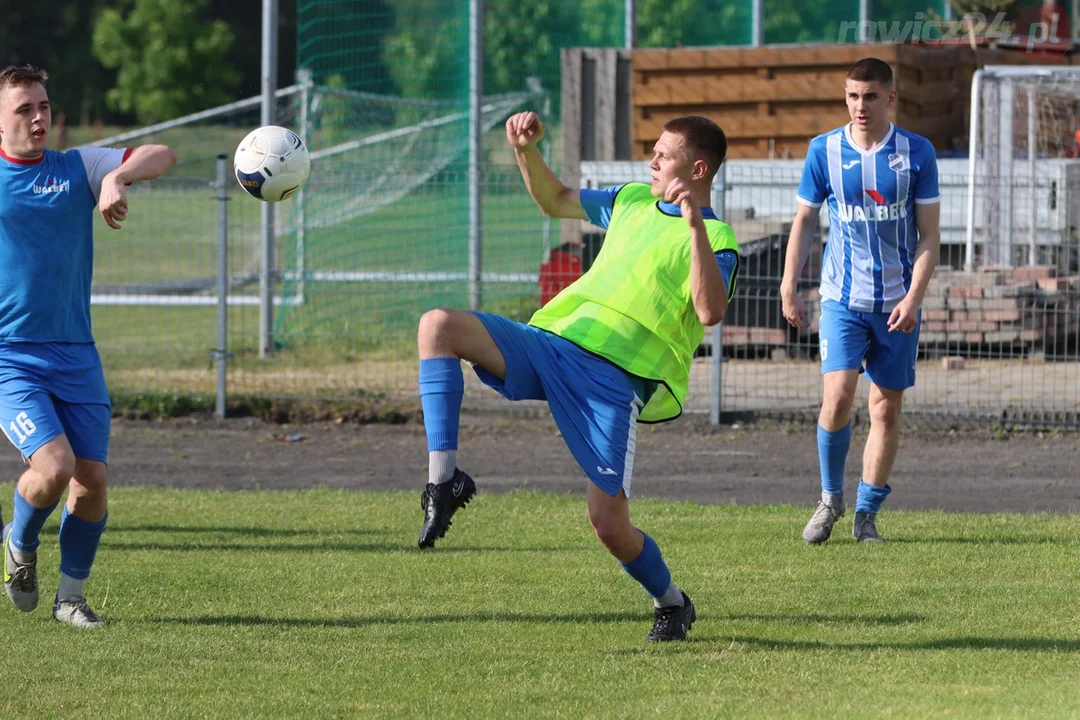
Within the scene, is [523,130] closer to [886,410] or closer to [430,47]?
[886,410]

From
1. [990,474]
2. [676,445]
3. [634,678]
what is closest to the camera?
[634,678]

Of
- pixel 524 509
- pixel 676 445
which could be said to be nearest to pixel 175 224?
pixel 676 445

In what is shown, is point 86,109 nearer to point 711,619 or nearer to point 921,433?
point 921,433

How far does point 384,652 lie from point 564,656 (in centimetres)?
66

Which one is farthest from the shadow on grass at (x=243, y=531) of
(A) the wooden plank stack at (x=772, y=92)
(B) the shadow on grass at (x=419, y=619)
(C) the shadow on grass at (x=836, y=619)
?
(A) the wooden plank stack at (x=772, y=92)

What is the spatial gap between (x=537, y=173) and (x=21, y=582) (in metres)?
2.63

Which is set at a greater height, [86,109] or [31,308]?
[86,109]

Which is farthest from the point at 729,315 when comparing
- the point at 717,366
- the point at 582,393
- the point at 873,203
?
the point at 582,393

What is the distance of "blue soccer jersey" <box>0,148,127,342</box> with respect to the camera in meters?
5.83

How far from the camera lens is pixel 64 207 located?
19.3 feet

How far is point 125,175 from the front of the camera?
569 cm

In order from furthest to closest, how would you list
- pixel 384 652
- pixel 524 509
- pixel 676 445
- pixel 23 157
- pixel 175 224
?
pixel 175 224, pixel 676 445, pixel 524 509, pixel 23 157, pixel 384 652

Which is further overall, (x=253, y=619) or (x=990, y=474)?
(x=990, y=474)

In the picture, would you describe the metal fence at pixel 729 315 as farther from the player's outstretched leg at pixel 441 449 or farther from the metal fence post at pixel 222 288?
the player's outstretched leg at pixel 441 449
